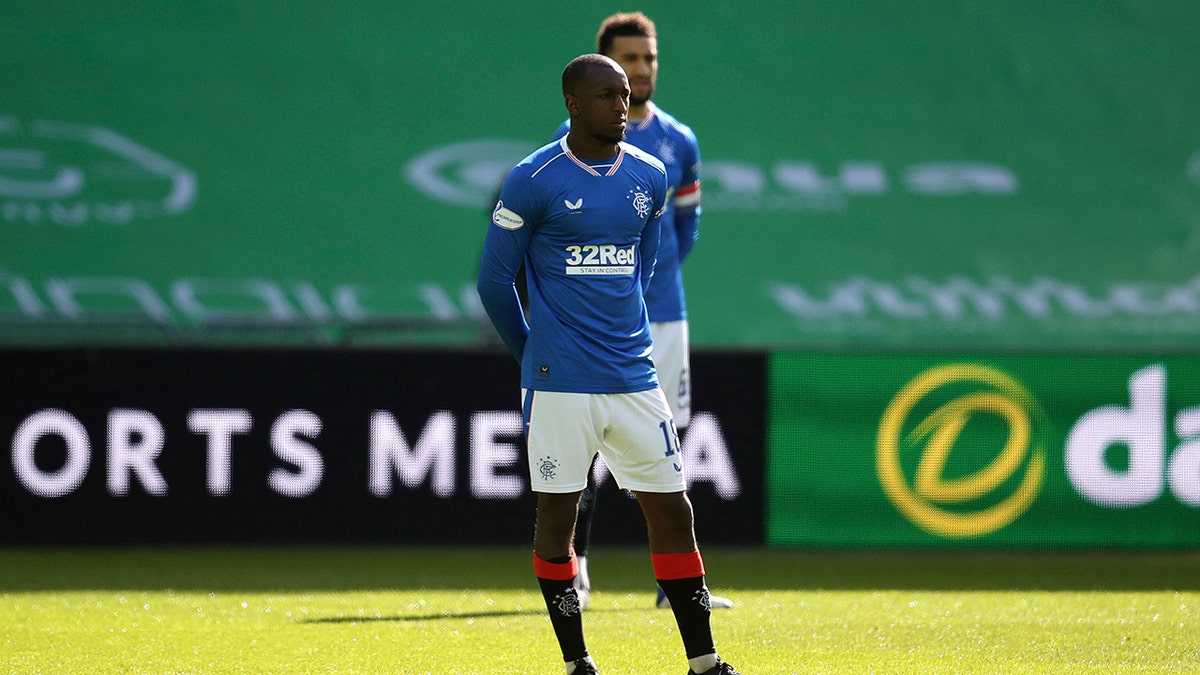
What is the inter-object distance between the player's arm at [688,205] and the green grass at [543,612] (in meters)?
1.38

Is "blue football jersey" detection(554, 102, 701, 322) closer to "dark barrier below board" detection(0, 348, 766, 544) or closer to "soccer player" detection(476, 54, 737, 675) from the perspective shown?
"dark barrier below board" detection(0, 348, 766, 544)

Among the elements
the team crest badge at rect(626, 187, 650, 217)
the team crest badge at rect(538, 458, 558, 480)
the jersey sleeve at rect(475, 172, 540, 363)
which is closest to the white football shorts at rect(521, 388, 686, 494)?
the team crest badge at rect(538, 458, 558, 480)

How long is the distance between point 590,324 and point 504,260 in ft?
0.93

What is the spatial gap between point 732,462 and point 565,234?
3012 millimetres

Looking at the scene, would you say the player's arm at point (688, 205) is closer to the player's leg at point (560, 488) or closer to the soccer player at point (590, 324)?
the soccer player at point (590, 324)

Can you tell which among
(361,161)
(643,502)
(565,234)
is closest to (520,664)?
(643,502)

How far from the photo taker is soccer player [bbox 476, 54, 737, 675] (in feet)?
13.4

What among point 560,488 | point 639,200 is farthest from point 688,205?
point 560,488

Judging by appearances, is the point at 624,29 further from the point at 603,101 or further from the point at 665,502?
the point at 665,502

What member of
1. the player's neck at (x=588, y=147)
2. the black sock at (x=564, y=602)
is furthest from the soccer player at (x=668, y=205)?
the player's neck at (x=588, y=147)

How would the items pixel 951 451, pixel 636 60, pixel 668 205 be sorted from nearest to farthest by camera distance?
pixel 636 60, pixel 668 205, pixel 951 451

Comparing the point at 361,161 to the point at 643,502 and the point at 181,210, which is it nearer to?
the point at 181,210

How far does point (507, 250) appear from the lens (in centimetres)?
413

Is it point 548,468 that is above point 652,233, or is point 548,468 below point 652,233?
below
